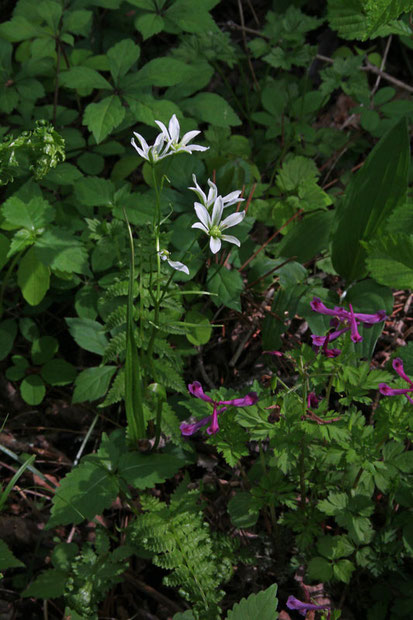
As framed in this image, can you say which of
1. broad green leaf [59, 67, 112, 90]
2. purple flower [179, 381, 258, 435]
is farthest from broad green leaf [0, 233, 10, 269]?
purple flower [179, 381, 258, 435]

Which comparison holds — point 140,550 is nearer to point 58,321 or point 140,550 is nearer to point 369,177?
point 58,321

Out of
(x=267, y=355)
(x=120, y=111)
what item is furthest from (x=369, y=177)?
(x=120, y=111)

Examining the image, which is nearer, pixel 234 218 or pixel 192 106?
pixel 234 218

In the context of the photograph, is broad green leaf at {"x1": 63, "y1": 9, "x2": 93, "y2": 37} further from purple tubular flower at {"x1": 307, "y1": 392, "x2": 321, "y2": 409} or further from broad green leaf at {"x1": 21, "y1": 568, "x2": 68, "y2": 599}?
broad green leaf at {"x1": 21, "y1": 568, "x2": 68, "y2": 599}

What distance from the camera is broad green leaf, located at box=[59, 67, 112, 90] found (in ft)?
7.06

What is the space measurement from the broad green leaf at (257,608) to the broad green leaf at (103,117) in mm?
1599

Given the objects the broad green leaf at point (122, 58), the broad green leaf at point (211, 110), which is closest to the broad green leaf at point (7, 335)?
the broad green leaf at point (122, 58)

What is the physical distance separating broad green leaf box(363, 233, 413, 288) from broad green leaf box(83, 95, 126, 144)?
1061mm

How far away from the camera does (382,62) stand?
310 centimetres

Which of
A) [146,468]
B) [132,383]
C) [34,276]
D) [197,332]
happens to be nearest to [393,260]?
[197,332]

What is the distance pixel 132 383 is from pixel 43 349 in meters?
0.67

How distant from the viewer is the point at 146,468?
1748 millimetres

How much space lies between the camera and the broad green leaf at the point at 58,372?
6.98 feet

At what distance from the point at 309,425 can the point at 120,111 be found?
1.39 metres
